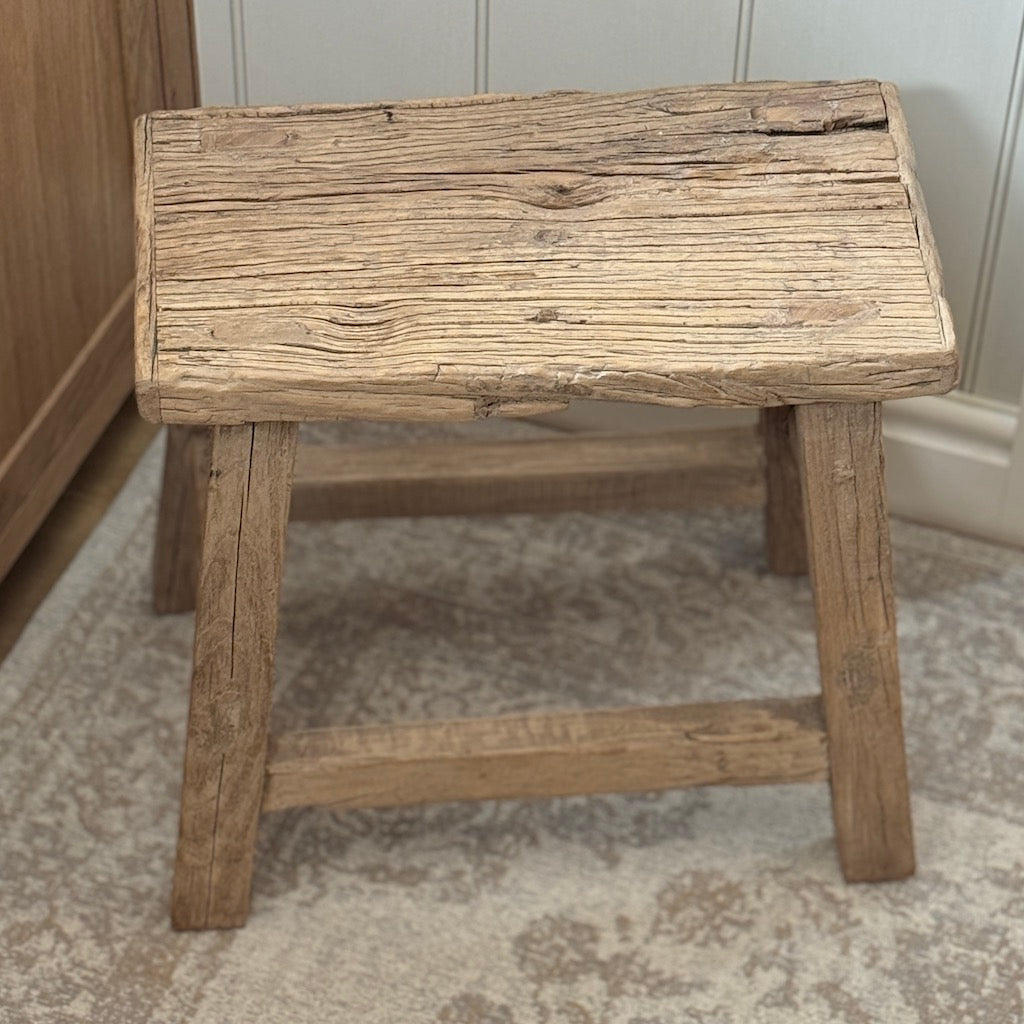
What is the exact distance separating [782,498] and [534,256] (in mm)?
499

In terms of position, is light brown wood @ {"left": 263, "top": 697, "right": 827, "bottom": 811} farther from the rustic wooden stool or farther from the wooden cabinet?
the wooden cabinet

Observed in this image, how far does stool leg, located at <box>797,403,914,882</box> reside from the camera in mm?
977

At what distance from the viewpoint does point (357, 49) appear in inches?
54.2

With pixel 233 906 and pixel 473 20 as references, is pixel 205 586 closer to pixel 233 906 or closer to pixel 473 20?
pixel 233 906

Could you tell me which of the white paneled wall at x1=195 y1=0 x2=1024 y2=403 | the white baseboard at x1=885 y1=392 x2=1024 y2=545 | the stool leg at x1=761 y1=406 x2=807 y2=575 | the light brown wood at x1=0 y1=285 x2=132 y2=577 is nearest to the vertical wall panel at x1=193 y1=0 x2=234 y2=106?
the white paneled wall at x1=195 y1=0 x2=1024 y2=403

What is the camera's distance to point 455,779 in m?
1.10

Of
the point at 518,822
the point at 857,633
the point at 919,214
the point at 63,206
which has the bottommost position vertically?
the point at 518,822

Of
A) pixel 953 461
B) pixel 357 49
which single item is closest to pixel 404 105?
pixel 357 49

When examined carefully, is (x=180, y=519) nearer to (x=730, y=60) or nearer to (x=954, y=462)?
(x=730, y=60)

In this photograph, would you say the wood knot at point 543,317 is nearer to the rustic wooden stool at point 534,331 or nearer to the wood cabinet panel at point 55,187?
the rustic wooden stool at point 534,331

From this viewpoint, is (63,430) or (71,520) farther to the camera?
(71,520)

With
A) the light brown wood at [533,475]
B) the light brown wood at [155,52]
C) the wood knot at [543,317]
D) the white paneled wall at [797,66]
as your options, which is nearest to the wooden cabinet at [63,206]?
the light brown wood at [155,52]

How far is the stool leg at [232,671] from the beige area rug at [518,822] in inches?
2.3

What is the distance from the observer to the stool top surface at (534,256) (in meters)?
0.91
